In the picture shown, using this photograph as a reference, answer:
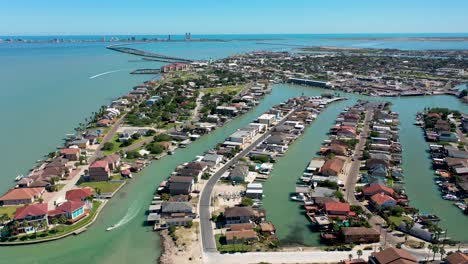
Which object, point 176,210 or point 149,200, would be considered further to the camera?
point 149,200

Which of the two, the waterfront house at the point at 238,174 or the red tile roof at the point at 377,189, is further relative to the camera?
the waterfront house at the point at 238,174

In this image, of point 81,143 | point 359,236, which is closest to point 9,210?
point 81,143

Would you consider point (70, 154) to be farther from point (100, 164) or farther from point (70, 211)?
point (70, 211)

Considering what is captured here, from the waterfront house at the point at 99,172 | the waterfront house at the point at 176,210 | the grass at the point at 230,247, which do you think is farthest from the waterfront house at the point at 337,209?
the waterfront house at the point at 99,172

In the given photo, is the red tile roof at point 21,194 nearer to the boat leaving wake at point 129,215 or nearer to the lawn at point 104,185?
the lawn at point 104,185

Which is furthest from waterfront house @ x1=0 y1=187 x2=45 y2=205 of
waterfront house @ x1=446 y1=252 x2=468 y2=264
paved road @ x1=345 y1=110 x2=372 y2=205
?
waterfront house @ x1=446 y1=252 x2=468 y2=264

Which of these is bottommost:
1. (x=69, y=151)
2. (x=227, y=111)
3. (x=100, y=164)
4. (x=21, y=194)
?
(x=21, y=194)

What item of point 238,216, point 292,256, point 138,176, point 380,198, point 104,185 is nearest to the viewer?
point 292,256

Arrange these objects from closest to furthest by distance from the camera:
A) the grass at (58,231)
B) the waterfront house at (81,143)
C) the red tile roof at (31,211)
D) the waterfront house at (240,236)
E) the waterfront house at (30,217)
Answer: the waterfront house at (240,236) → the grass at (58,231) → the waterfront house at (30,217) → the red tile roof at (31,211) → the waterfront house at (81,143)
